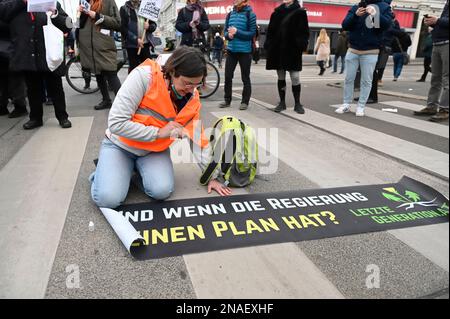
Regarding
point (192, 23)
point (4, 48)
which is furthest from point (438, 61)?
point (4, 48)

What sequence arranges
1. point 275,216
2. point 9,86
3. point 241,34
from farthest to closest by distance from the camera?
point 241,34, point 9,86, point 275,216

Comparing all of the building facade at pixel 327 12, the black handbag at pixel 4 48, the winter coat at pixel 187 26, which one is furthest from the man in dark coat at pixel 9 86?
the building facade at pixel 327 12

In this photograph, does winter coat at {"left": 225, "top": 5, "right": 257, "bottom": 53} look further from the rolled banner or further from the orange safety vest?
the rolled banner

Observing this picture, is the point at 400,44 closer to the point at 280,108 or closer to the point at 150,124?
the point at 280,108

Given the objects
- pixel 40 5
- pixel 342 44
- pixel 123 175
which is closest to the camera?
pixel 123 175

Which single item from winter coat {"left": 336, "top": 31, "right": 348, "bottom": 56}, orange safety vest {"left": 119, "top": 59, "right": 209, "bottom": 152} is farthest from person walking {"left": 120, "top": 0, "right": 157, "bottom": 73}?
winter coat {"left": 336, "top": 31, "right": 348, "bottom": 56}

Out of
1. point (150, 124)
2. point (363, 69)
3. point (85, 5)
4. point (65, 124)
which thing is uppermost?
point (85, 5)

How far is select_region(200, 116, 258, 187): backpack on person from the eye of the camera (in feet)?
10.3

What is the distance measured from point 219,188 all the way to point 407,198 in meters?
1.56

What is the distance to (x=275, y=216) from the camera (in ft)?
8.73

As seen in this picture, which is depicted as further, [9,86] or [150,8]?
[150,8]

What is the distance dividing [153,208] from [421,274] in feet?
5.98
